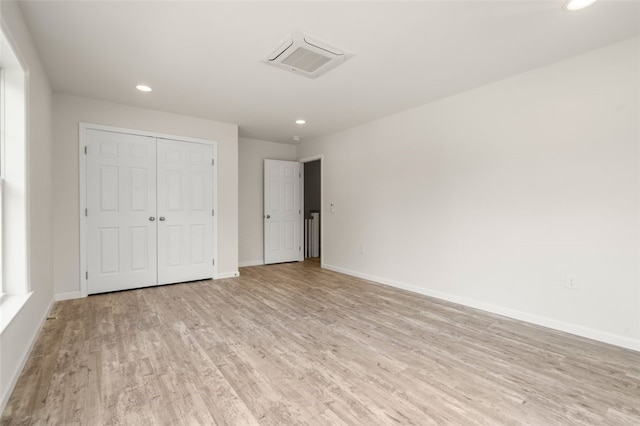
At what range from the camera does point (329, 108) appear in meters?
4.05

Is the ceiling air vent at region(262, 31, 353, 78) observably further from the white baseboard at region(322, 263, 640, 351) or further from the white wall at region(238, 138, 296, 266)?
the white wall at region(238, 138, 296, 266)

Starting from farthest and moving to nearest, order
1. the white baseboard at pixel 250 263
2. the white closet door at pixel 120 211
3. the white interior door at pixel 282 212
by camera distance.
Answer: the white interior door at pixel 282 212, the white baseboard at pixel 250 263, the white closet door at pixel 120 211

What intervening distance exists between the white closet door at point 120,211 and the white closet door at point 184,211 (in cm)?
13

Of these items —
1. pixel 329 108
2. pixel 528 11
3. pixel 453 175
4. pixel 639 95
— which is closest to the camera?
pixel 528 11

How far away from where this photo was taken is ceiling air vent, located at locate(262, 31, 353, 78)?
7.91ft

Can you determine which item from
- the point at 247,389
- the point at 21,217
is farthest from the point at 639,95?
the point at 21,217

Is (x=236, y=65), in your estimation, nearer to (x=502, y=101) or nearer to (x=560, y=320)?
(x=502, y=101)

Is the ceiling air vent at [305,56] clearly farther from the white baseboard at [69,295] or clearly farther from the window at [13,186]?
the white baseboard at [69,295]

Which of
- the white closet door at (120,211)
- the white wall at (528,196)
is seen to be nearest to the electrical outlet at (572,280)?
the white wall at (528,196)

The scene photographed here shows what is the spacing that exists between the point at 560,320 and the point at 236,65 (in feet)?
12.5

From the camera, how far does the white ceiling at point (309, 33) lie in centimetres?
205

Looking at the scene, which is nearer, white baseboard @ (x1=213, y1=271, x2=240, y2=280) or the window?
the window

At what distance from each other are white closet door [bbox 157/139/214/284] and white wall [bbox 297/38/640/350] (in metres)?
2.66

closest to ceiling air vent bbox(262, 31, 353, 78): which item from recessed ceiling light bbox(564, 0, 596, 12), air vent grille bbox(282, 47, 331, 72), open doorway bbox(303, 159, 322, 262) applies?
air vent grille bbox(282, 47, 331, 72)
